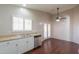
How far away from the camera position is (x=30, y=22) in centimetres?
495

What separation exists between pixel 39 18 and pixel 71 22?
7.51 feet

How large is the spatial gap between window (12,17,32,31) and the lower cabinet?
1.02 metres

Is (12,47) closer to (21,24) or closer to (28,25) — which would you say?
(21,24)

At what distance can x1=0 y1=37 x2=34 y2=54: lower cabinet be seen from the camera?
2387 millimetres

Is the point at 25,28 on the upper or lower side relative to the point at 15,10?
lower

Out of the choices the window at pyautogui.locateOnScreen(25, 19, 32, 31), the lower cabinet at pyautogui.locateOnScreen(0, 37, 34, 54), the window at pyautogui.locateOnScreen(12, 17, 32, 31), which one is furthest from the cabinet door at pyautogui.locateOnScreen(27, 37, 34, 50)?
the window at pyautogui.locateOnScreen(25, 19, 32, 31)

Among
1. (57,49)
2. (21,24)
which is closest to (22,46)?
(21,24)

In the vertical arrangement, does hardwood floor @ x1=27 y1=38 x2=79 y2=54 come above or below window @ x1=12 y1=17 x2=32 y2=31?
below

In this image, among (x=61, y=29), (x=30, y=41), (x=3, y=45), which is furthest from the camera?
(x=61, y=29)

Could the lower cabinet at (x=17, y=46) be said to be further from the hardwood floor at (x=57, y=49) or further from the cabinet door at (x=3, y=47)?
the hardwood floor at (x=57, y=49)

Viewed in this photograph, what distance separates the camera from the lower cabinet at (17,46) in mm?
2387

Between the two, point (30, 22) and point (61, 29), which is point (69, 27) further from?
point (30, 22)

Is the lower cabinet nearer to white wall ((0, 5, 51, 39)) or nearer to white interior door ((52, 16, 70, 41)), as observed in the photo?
white wall ((0, 5, 51, 39))
